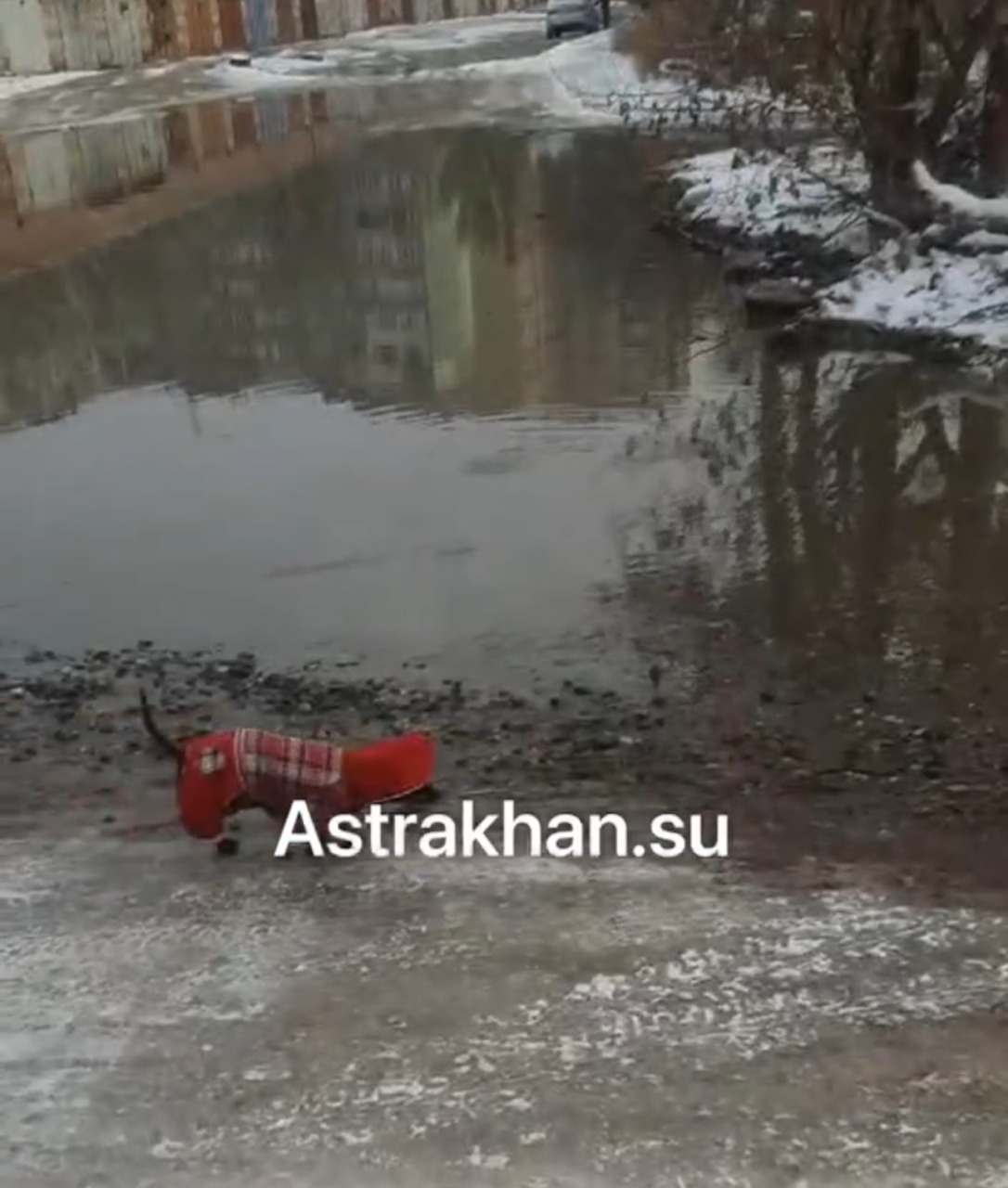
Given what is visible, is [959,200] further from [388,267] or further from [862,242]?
[388,267]

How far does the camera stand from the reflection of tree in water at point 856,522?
8305 millimetres

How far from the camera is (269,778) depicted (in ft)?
19.1

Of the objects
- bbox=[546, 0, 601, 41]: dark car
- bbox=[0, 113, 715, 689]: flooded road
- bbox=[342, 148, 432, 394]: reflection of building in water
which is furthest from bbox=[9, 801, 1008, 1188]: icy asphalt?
bbox=[546, 0, 601, 41]: dark car

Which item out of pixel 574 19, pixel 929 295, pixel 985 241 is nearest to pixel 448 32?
pixel 574 19

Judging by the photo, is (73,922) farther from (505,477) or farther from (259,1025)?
(505,477)

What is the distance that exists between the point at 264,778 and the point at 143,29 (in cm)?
4754

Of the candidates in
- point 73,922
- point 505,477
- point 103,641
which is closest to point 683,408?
point 505,477

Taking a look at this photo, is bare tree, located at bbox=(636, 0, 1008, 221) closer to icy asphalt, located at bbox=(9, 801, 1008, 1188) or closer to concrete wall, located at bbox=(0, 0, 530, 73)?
icy asphalt, located at bbox=(9, 801, 1008, 1188)

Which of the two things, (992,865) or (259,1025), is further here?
(992,865)

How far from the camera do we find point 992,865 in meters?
5.90

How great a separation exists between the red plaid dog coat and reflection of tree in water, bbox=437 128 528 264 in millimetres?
12863

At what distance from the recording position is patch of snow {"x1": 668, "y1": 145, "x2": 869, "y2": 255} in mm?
16672

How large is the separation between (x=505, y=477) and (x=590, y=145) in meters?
17.1

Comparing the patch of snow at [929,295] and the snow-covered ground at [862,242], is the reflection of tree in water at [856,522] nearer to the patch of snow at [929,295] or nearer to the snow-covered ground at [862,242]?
the patch of snow at [929,295]
